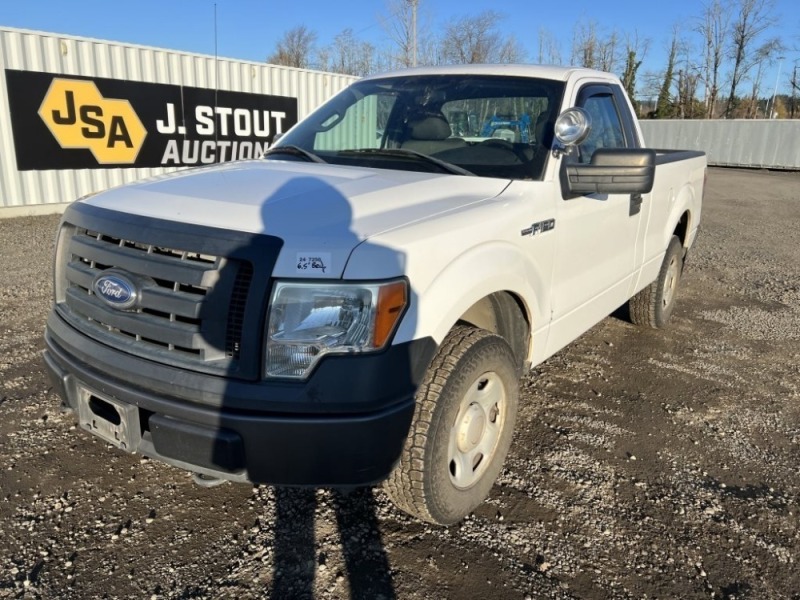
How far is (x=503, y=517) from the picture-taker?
2.89m

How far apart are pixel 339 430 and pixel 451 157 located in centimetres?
182

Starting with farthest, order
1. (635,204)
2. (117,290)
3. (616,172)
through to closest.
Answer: (635,204), (616,172), (117,290)

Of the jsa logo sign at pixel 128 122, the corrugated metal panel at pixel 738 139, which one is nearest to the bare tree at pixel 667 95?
the corrugated metal panel at pixel 738 139

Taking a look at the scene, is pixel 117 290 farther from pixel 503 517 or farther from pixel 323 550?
pixel 503 517

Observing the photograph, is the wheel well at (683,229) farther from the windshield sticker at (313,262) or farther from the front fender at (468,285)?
the windshield sticker at (313,262)

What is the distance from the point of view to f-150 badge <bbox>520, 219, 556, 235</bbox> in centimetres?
294

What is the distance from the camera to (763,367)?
15.9ft

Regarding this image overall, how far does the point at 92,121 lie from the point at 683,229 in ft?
32.5

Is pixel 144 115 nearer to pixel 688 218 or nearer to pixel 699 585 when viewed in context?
pixel 688 218

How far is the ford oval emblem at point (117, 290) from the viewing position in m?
2.34

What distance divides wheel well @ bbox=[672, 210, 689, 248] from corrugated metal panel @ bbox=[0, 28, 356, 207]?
6956 mm

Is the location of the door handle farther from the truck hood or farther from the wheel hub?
the wheel hub

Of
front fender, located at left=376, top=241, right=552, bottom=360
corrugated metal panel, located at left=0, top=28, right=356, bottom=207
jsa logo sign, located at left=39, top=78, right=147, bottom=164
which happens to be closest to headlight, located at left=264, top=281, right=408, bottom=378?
front fender, located at left=376, top=241, right=552, bottom=360

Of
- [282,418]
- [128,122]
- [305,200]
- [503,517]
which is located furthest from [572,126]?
[128,122]
